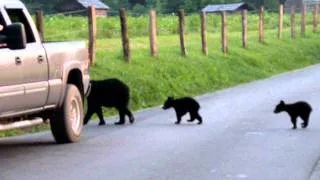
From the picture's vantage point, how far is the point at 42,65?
38.8ft

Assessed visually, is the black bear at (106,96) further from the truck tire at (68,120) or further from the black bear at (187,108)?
the truck tire at (68,120)

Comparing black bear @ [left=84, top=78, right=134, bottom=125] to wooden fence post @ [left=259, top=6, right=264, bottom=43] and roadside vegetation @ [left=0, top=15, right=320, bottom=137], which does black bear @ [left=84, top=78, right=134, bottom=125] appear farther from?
wooden fence post @ [left=259, top=6, right=264, bottom=43]

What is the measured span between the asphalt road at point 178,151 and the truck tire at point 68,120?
157 millimetres

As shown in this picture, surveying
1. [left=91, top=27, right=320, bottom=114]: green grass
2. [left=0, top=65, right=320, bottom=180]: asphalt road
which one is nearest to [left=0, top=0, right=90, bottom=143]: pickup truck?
[left=0, top=65, right=320, bottom=180]: asphalt road

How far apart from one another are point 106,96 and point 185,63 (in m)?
11.4

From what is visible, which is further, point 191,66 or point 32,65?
point 191,66

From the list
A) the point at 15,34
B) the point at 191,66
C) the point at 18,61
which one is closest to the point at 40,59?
the point at 18,61

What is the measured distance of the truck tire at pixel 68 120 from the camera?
12.7 metres

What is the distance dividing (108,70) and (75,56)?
871 cm

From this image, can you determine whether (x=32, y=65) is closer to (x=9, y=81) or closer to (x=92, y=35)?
(x=9, y=81)

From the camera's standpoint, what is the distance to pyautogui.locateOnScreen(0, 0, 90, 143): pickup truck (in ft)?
35.8

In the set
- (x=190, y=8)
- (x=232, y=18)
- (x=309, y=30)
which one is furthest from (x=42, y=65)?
(x=190, y=8)

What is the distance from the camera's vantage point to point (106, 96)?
15.5m

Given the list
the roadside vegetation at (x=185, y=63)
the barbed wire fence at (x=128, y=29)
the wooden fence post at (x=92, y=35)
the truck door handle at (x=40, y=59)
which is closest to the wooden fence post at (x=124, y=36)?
the barbed wire fence at (x=128, y=29)
